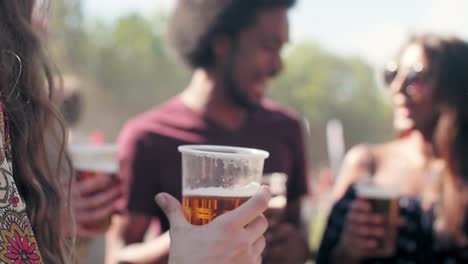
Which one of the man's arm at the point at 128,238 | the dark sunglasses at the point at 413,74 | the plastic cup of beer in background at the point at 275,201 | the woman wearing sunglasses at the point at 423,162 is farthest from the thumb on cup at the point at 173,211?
the dark sunglasses at the point at 413,74

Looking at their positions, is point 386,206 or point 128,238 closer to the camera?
point 386,206

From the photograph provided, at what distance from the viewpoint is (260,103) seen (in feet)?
9.04

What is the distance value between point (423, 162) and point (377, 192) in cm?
63

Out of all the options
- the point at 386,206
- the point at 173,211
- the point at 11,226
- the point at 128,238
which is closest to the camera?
the point at 11,226

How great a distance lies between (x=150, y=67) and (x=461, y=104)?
69.9ft

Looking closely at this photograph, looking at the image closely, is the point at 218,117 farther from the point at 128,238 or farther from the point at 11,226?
the point at 11,226

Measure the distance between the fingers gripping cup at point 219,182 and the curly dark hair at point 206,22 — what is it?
142 centimetres

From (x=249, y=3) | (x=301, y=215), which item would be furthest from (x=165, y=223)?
(x=249, y=3)

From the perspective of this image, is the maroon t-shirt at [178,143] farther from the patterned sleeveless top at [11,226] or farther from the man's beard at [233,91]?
the patterned sleeveless top at [11,226]

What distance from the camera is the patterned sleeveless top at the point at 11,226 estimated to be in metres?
1.04

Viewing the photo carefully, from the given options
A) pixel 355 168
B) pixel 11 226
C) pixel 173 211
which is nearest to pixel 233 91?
pixel 355 168

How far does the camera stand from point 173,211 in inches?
50.1

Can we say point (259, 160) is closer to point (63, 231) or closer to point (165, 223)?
point (63, 231)

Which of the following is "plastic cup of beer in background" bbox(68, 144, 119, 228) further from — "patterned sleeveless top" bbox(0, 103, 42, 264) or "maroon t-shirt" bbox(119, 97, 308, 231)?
"patterned sleeveless top" bbox(0, 103, 42, 264)
